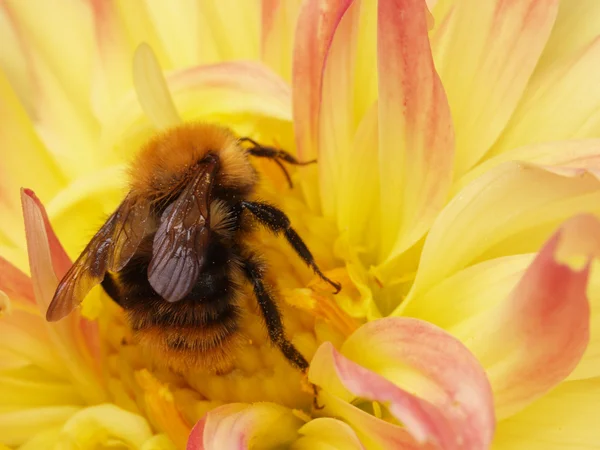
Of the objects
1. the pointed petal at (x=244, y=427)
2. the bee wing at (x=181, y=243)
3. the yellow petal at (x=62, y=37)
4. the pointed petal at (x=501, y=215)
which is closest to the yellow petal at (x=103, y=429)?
the pointed petal at (x=244, y=427)

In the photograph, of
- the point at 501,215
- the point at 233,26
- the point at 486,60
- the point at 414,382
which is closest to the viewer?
the point at 414,382

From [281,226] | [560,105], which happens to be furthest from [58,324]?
[560,105]

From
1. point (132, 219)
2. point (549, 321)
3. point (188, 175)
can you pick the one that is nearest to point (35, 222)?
point (132, 219)

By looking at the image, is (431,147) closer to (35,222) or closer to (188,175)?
(188,175)

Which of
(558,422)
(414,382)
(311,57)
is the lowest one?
(558,422)

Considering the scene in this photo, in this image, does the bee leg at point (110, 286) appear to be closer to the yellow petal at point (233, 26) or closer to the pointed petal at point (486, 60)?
the yellow petal at point (233, 26)

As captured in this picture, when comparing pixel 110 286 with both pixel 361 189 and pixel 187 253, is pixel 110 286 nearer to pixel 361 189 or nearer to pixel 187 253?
pixel 187 253
